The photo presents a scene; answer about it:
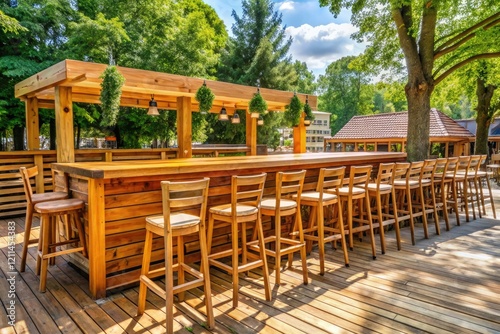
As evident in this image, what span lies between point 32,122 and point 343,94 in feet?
118

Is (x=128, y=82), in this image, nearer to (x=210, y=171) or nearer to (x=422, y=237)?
(x=210, y=171)

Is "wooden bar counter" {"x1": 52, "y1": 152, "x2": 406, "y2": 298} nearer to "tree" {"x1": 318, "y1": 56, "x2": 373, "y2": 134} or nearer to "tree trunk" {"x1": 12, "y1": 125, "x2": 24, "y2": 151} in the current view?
"tree trunk" {"x1": 12, "y1": 125, "x2": 24, "y2": 151}

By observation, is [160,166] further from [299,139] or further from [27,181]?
[299,139]

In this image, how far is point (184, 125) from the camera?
20.6 feet

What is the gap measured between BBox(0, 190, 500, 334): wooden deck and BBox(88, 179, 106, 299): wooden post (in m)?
0.14

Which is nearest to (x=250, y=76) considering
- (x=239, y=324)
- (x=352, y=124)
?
(x=352, y=124)

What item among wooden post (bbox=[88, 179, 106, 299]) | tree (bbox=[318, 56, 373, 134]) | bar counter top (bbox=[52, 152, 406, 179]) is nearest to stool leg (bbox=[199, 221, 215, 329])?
bar counter top (bbox=[52, 152, 406, 179])

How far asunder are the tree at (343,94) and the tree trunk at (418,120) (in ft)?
105

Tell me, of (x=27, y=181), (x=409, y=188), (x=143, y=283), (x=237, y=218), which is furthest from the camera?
(x=409, y=188)

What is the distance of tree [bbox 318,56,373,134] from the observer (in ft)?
120

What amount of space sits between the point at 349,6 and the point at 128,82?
509 cm

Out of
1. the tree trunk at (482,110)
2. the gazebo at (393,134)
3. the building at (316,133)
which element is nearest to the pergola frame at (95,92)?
the tree trunk at (482,110)

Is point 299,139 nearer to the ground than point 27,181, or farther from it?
farther from it

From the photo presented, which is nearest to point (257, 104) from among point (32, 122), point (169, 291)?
point (169, 291)
